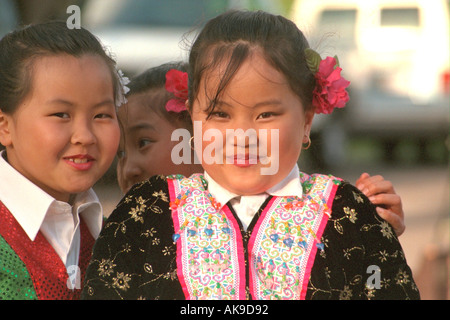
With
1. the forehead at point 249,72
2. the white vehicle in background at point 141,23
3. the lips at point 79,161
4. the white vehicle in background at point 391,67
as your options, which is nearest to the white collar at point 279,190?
the forehead at point 249,72

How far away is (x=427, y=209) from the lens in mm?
7922

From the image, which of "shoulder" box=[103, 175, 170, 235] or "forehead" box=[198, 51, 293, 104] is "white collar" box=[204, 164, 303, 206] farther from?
"forehead" box=[198, 51, 293, 104]

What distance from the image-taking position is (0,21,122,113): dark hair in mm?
2652

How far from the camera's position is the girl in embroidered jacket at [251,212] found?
2455mm

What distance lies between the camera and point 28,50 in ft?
8.82

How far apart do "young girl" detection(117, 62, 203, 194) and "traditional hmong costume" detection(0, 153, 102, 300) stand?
18.6 inches

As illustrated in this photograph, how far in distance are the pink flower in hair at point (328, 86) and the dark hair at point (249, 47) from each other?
0.10 feet

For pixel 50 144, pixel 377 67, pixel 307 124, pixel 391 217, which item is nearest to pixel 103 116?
pixel 50 144

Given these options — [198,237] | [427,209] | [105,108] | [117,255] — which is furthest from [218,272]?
[427,209]

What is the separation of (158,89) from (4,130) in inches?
31.7

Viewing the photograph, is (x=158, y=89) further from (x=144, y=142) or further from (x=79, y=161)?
(x=79, y=161)

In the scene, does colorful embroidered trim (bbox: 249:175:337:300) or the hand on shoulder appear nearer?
colorful embroidered trim (bbox: 249:175:337:300)

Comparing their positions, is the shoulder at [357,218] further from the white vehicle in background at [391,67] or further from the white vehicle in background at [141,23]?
the white vehicle in background at [391,67]

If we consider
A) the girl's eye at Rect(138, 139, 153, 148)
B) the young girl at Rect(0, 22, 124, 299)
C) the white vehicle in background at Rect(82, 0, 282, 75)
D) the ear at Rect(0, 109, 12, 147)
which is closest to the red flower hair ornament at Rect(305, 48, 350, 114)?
the young girl at Rect(0, 22, 124, 299)
